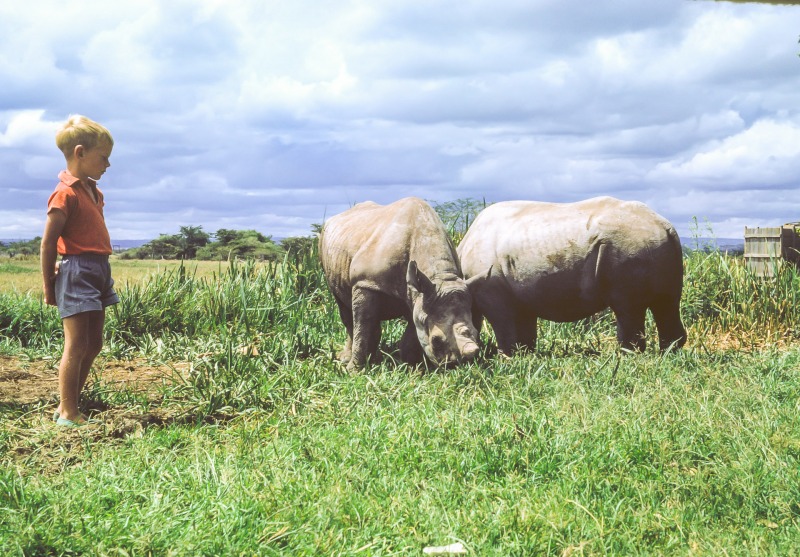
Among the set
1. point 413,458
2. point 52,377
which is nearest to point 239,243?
point 52,377

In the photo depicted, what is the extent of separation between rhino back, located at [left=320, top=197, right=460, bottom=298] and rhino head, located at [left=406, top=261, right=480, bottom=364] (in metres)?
0.23

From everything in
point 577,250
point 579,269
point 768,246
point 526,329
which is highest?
point 577,250

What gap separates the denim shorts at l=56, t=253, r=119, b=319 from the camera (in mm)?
6043

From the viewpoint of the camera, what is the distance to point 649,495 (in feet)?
14.4

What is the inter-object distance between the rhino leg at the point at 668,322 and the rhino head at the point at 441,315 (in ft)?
7.99

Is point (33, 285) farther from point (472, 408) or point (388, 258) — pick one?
point (472, 408)

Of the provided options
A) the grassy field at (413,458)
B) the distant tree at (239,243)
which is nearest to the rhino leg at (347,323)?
the grassy field at (413,458)

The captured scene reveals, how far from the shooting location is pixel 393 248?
7352 millimetres

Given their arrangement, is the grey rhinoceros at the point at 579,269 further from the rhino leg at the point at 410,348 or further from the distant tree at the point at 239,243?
the distant tree at the point at 239,243

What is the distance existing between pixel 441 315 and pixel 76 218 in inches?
122

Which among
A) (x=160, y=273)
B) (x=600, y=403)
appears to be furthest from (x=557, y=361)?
(x=160, y=273)

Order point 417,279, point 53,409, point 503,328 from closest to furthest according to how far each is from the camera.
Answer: point 53,409
point 417,279
point 503,328

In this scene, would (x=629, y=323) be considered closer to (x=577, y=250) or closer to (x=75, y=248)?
(x=577, y=250)

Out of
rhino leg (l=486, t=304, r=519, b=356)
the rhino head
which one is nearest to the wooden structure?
rhino leg (l=486, t=304, r=519, b=356)
